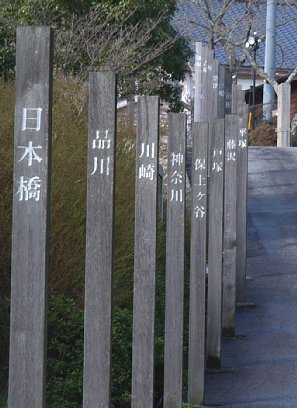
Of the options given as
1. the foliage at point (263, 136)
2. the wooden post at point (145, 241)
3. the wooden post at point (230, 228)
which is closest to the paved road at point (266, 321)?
the wooden post at point (230, 228)

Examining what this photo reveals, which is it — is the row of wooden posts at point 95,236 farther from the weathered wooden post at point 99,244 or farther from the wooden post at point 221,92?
the wooden post at point 221,92

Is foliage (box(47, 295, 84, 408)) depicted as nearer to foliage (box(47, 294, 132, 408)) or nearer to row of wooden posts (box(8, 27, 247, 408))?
foliage (box(47, 294, 132, 408))

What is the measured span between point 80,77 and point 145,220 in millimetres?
9231

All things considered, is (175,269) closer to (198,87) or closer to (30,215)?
(30,215)

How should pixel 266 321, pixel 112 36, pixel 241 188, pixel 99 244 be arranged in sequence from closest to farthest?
pixel 99 244
pixel 266 321
pixel 241 188
pixel 112 36

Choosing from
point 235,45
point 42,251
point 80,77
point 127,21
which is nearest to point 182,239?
point 42,251

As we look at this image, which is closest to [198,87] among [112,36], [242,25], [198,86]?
[198,86]

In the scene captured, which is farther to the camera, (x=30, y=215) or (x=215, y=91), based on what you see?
(x=215, y=91)

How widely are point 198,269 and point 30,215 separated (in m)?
4.67

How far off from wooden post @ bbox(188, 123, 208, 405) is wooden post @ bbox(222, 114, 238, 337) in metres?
3.03

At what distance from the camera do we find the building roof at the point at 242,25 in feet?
132

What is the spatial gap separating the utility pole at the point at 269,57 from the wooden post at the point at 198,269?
31.2 meters

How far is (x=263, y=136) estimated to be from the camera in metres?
40.8

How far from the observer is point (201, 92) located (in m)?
16.4
